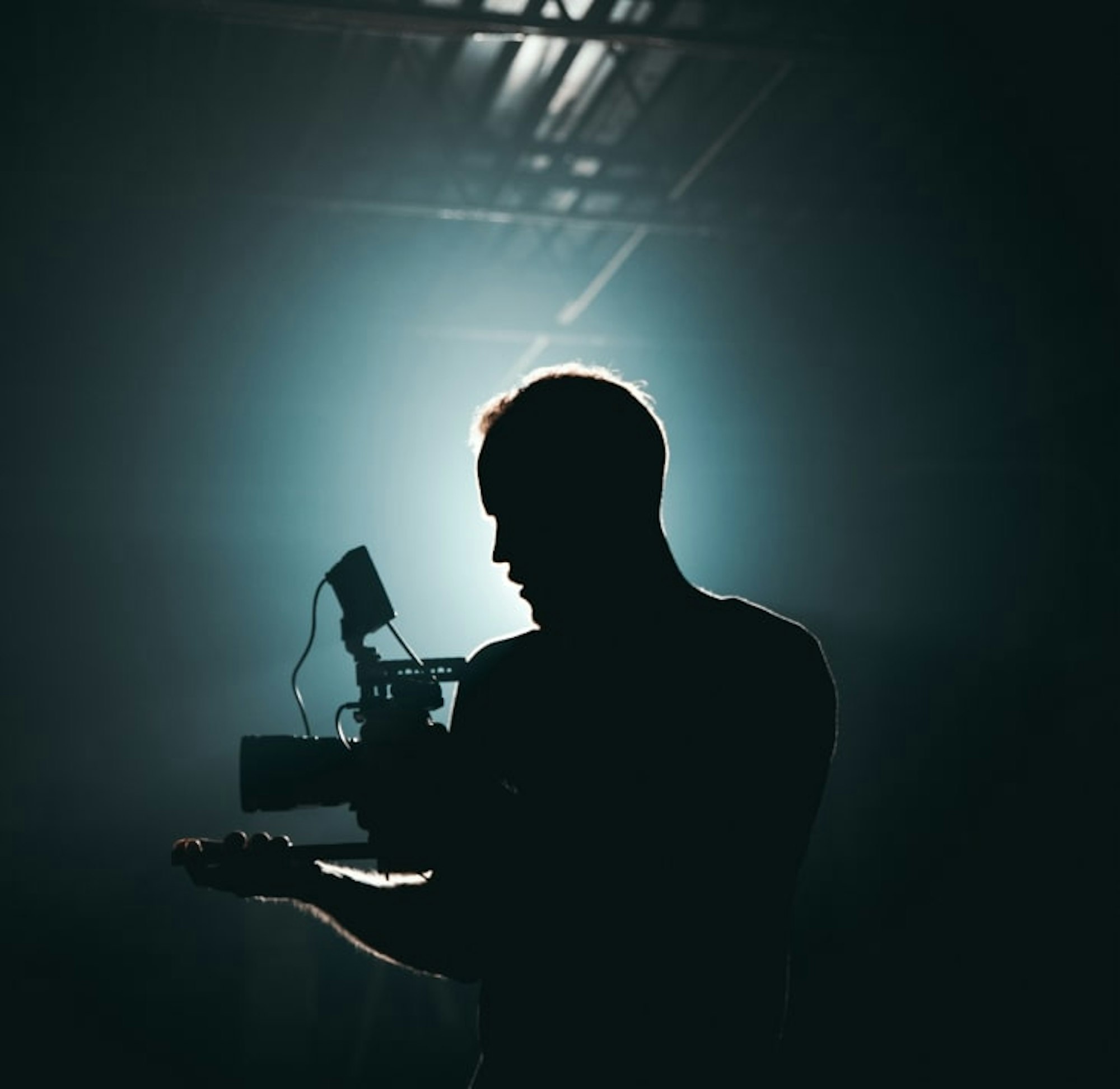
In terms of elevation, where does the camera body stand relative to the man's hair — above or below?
below

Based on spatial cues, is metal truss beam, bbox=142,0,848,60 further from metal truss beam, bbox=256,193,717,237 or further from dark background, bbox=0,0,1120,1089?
metal truss beam, bbox=256,193,717,237

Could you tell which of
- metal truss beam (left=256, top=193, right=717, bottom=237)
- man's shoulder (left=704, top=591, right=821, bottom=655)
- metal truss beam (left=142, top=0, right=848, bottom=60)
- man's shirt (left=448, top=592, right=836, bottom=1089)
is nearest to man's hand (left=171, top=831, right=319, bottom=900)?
man's shirt (left=448, top=592, right=836, bottom=1089)

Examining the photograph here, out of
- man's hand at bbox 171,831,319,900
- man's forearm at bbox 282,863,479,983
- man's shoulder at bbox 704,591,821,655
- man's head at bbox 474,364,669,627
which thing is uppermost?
man's head at bbox 474,364,669,627

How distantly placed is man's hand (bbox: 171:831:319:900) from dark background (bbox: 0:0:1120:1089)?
216 inches

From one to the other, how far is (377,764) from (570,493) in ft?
1.17

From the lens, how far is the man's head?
148 centimetres

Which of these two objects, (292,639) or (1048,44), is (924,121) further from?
(292,639)

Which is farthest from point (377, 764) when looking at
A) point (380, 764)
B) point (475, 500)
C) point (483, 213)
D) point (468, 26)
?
point (475, 500)

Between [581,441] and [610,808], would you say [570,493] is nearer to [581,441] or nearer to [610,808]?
[581,441]

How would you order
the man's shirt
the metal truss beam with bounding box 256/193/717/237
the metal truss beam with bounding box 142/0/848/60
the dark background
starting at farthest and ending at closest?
the metal truss beam with bounding box 256/193/717/237, the dark background, the metal truss beam with bounding box 142/0/848/60, the man's shirt

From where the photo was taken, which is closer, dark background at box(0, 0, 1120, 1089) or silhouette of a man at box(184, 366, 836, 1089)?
silhouette of a man at box(184, 366, 836, 1089)

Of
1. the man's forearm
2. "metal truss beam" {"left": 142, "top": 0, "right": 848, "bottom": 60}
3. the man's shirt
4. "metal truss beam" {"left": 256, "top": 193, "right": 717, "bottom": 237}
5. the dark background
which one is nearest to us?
the man's shirt

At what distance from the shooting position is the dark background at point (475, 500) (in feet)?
22.2

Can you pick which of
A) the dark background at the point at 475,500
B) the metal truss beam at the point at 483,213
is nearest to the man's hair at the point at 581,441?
the dark background at the point at 475,500
